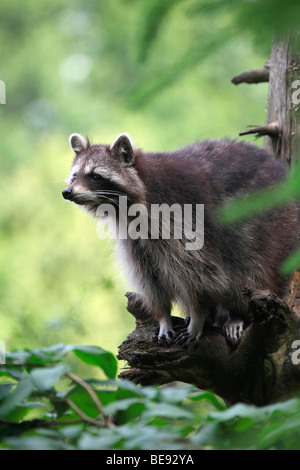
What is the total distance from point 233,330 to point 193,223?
2.16ft

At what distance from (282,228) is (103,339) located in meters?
3.90

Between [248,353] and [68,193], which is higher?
[68,193]

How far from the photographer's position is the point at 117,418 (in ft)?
5.20

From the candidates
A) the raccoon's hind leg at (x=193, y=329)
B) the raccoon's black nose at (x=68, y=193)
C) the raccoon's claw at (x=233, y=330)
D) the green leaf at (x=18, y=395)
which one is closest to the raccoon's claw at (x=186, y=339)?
the raccoon's hind leg at (x=193, y=329)

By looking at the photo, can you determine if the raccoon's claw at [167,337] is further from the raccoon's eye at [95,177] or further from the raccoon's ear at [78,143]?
the raccoon's ear at [78,143]

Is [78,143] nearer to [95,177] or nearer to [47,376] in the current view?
[95,177]

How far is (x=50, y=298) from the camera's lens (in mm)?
7773

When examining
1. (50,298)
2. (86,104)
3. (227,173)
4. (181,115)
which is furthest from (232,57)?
(227,173)

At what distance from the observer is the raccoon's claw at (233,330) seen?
3.06 metres

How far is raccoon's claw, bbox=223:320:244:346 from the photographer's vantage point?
10.0 feet

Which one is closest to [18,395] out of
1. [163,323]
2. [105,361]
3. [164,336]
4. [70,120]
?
[105,361]

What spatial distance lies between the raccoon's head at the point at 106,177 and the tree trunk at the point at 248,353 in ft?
2.12

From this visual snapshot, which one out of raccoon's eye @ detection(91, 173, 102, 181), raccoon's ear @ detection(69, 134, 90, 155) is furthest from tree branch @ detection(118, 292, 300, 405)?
raccoon's ear @ detection(69, 134, 90, 155)

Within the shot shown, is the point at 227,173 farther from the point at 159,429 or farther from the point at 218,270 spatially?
the point at 159,429
